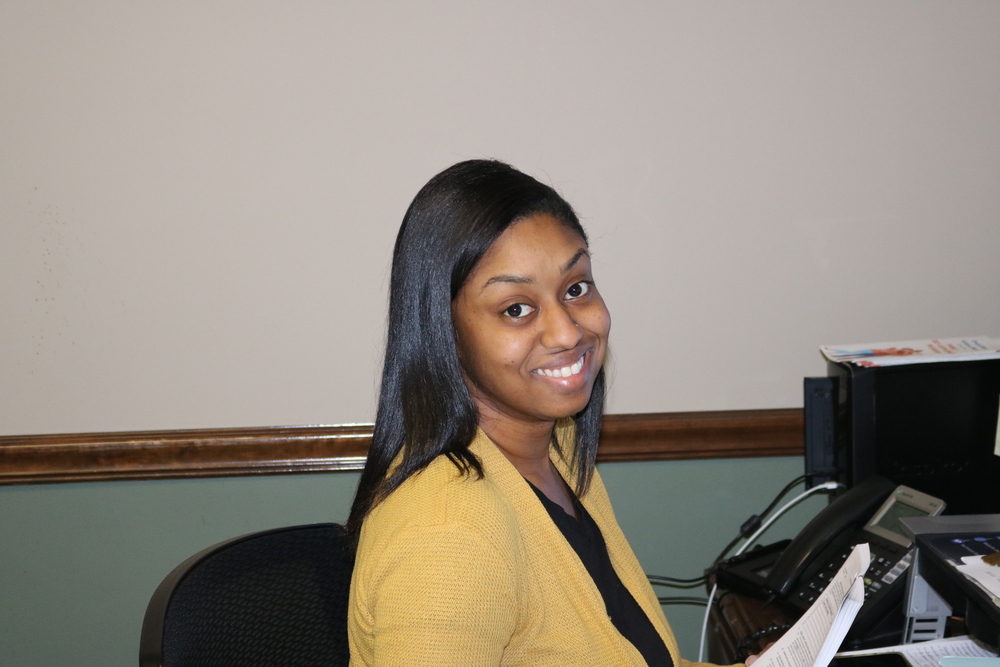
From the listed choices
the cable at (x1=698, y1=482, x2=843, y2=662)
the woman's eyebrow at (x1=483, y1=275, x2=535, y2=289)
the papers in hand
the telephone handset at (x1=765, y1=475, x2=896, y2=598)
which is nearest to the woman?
the woman's eyebrow at (x1=483, y1=275, x2=535, y2=289)

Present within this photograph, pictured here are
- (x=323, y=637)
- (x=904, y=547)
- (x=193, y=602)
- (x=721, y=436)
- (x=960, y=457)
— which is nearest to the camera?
(x=193, y=602)

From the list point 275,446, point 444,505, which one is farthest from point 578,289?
point 275,446

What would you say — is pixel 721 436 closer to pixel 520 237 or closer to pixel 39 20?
pixel 520 237

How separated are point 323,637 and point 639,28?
1.30m

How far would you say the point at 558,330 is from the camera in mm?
980

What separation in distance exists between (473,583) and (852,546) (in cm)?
80

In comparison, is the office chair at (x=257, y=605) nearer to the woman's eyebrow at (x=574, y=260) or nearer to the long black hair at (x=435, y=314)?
the long black hair at (x=435, y=314)

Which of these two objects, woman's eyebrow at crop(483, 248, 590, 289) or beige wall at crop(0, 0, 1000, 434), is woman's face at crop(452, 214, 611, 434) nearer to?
woman's eyebrow at crop(483, 248, 590, 289)

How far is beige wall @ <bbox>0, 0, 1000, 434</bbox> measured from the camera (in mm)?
1646

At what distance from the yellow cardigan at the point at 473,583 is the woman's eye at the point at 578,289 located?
0.22m

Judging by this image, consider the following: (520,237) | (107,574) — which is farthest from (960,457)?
(107,574)

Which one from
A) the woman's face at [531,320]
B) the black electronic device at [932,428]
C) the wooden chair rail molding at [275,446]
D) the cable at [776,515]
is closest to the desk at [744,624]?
the cable at [776,515]

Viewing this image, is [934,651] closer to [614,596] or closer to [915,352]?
[614,596]

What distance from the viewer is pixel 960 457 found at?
1.42 meters
